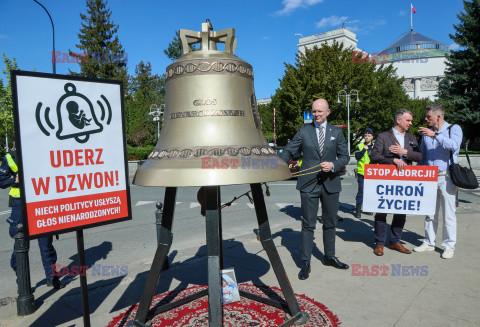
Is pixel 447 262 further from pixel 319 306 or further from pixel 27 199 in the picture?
pixel 27 199

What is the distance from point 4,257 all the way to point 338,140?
5721 mm

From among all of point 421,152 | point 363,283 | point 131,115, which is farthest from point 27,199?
point 131,115

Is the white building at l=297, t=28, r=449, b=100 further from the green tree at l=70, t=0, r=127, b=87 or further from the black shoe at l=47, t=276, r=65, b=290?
the black shoe at l=47, t=276, r=65, b=290

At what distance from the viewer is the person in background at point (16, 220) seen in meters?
4.26

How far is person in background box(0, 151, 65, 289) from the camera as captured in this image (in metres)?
4.26

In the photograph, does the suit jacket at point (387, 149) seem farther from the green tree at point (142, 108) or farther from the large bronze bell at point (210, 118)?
the green tree at point (142, 108)

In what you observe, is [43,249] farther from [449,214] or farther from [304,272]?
[449,214]

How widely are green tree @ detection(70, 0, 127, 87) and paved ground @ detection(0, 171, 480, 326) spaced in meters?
46.8

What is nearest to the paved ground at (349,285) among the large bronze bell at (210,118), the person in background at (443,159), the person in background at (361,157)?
the person in background at (443,159)

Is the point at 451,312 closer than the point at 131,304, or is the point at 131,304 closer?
the point at 451,312

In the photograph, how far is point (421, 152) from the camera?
5.18 meters

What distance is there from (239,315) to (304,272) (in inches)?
46.0

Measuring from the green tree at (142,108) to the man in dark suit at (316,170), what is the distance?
1364 inches

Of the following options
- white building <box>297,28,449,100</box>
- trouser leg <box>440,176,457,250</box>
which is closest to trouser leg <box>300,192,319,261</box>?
trouser leg <box>440,176,457,250</box>
